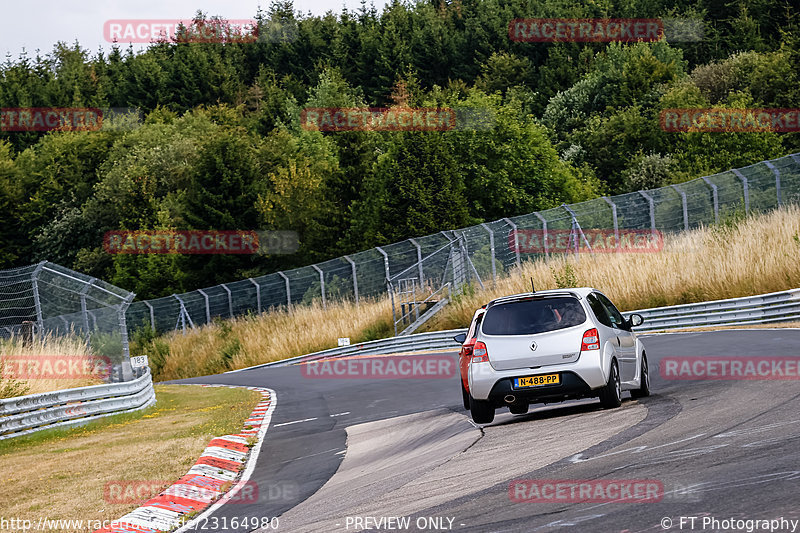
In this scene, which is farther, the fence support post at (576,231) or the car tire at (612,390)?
the fence support post at (576,231)

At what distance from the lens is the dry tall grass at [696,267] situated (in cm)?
2666

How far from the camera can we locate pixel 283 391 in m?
25.0

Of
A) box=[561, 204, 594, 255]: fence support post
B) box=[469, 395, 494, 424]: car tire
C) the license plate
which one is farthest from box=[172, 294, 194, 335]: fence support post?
the license plate

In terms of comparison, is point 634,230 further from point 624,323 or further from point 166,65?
point 166,65

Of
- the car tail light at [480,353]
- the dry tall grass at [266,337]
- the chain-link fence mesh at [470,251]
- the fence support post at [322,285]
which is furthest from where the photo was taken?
the fence support post at [322,285]

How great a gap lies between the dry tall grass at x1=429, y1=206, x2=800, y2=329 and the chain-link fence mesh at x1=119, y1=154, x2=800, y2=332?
3.51ft

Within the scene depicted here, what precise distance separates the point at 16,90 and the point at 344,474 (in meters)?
113

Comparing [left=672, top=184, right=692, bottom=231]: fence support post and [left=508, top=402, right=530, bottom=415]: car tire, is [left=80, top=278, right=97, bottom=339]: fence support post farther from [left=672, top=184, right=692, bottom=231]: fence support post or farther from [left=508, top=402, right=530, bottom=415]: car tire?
[left=672, top=184, right=692, bottom=231]: fence support post

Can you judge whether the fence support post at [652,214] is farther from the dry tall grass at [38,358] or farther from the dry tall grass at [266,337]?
the dry tall grass at [38,358]

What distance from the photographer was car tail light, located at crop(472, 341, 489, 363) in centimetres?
1184

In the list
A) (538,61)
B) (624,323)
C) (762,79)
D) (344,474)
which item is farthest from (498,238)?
(538,61)

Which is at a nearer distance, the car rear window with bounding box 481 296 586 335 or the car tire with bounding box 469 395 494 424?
the car rear window with bounding box 481 296 586 335

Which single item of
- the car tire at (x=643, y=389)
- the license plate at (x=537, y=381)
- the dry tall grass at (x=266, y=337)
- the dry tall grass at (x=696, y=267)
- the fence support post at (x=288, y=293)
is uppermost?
the license plate at (x=537, y=381)

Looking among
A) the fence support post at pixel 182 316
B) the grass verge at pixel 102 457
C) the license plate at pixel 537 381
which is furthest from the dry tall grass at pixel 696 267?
the fence support post at pixel 182 316
